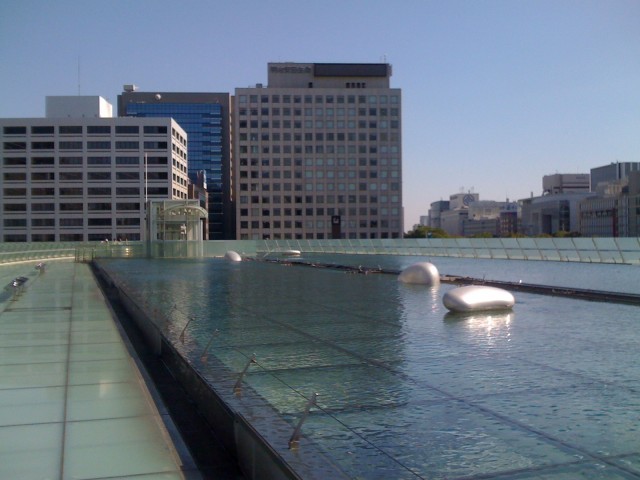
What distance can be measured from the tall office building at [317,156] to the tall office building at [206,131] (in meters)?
22.6

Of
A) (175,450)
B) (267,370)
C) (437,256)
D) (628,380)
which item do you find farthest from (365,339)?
(437,256)

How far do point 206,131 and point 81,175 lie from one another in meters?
54.3

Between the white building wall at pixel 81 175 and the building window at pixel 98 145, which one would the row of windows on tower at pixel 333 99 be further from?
the building window at pixel 98 145

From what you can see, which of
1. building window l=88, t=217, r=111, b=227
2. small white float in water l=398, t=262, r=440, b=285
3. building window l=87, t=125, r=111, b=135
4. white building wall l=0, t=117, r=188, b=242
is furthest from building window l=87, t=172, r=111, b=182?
small white float in water l=398, t=262, r=440, b=285

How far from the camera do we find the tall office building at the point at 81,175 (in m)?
102

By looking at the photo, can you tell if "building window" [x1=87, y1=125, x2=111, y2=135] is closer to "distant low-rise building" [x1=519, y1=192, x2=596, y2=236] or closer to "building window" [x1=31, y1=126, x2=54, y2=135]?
"building window" [x1=31, y1=126, x2=54, y2=135]

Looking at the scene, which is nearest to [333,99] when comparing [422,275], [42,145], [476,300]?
[42,145]

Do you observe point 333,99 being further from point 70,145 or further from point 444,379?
point 444,379

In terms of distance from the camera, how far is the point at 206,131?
155250 mm

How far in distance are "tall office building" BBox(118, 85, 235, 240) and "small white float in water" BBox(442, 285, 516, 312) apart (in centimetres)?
13066

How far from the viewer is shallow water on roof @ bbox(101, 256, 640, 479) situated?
17.0ft

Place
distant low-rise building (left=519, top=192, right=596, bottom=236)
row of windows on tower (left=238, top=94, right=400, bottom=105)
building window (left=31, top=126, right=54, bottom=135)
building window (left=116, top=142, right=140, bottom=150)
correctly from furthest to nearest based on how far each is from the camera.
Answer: distant low-rise building (left=519, top=192, right=596, bottom=236), row of windows on tower (left=238, top=94, right=400, bottom=105), building window (left=116, top=142, right=140, bottom=150), building window (left=31, top=126, right=54, bottom=135)

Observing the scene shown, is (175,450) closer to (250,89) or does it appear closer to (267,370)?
(267,370)

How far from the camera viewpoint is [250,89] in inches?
4806
